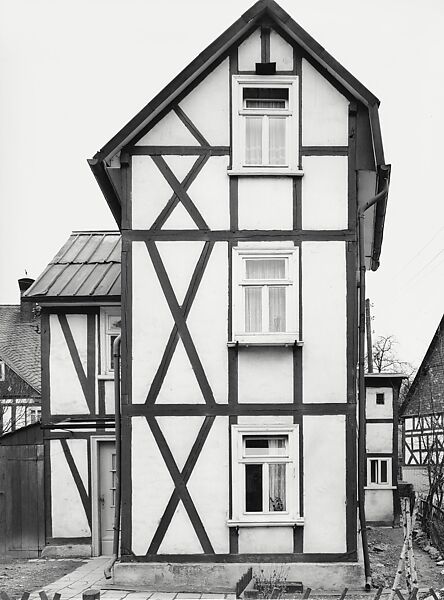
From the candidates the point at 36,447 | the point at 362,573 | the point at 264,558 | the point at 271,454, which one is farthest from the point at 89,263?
the point at 362,573

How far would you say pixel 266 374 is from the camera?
11.3 meters

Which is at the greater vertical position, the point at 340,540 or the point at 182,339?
the point at 182,339

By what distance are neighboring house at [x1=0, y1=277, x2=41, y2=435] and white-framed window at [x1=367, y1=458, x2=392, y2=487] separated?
61.4 ft

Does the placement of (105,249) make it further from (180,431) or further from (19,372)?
(19,372)

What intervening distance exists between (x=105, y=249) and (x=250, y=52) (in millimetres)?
6000

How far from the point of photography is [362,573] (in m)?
11.0

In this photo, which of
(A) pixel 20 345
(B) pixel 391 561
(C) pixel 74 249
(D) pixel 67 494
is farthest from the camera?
(A) pixel 20 345

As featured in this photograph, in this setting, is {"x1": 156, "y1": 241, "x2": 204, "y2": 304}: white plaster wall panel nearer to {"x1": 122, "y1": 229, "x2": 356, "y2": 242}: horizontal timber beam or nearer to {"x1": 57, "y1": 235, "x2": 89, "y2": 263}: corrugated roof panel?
{"x1": 122, "y1": 229, "x2": 356, "y2": 242}: horizontal timber beam

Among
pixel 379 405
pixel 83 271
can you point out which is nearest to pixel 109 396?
pixel 83 271

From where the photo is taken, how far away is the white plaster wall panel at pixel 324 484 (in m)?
11.1

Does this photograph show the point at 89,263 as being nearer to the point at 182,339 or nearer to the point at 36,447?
the point at 36,447

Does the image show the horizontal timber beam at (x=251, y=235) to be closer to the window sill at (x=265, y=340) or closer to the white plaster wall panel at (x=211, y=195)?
the white plaster wall panel at (x=211, y=195)

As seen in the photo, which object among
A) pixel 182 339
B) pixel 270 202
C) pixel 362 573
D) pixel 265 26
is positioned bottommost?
pixel 362 573

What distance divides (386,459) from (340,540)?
8.48 metres
